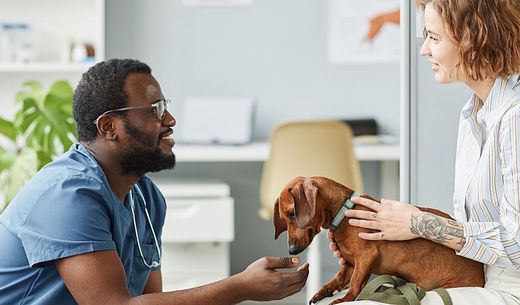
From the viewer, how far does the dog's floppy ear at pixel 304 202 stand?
1.77 m

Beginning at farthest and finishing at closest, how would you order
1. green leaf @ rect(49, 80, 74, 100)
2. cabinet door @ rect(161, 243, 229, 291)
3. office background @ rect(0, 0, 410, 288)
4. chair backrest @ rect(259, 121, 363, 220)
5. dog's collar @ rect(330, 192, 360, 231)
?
office background @ rect(0, 0, 410, 288)
cabinet door @ rect(161, 243, 229, 291)
chair backrest @ rect(259, 121, 363, 220)
green leaf @ rect(49, 80, 74, 100)
dog's collar @ rect(330, 192, 360, 231)

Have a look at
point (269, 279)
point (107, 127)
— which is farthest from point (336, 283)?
point (107, 127)

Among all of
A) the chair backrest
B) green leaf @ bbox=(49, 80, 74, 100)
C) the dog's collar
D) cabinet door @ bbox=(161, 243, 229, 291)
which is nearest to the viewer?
the dog's collar

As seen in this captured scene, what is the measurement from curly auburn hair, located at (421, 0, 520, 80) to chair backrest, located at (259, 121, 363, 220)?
2.10 meters

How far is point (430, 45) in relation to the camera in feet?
6.15

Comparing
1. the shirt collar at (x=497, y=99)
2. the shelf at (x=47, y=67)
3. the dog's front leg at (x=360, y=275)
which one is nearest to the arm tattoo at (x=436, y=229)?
the dog's front leg at (x=360, y=275)

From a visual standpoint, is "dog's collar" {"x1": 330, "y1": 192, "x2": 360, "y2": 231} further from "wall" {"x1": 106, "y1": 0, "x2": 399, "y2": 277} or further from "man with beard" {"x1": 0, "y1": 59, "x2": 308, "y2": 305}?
"wall" {"x1": 106, "y1": 0, "x2": 399, "y2": 277}

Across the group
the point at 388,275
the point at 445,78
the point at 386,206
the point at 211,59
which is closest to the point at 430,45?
the point at 445,78

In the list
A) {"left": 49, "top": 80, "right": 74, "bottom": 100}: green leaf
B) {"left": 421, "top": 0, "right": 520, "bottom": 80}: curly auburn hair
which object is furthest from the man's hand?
{"left": 49, "top": 80, "right": 74, "bottom": 100}: green leaf

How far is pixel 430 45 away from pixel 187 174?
2787 mm

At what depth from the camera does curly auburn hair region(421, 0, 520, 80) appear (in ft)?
5.87

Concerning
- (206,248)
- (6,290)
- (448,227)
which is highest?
(448,227)

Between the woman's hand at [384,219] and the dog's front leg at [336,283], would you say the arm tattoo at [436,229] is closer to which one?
the woman's hand at [384,219]

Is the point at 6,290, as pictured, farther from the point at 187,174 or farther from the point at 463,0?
the point at 187,174
